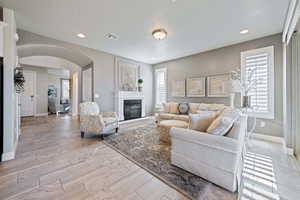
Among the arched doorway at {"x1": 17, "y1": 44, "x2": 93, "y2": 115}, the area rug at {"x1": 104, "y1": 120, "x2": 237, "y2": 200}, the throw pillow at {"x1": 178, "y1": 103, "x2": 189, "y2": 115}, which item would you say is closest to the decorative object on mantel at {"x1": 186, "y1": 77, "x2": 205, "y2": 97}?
the throw pillow at {"x1": 178, "y1": 103, "x2": 189, "y2": 115}

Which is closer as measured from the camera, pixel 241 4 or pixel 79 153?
pixel 241 4

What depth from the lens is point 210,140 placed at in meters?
1.62

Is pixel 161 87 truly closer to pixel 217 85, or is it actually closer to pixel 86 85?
pixel 217 85

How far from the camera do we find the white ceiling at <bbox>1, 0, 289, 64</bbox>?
2252 mm

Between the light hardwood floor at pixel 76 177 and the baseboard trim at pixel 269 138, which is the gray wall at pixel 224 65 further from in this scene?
the light hardwood floor at pixel 76 177

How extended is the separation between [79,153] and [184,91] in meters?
4.33

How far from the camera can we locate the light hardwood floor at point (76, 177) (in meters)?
1.46

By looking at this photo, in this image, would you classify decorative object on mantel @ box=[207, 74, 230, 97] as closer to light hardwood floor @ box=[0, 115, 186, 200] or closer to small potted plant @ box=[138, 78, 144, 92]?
small potted plant @ box=[138, 78, 144, 92]

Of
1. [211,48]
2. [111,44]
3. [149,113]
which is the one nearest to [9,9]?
[111,44]

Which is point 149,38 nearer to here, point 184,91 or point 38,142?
point 184,91

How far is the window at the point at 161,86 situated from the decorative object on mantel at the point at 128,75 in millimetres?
1208

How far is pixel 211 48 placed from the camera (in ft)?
14.3

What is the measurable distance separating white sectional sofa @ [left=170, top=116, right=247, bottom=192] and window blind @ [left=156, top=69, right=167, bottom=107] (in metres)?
4.48

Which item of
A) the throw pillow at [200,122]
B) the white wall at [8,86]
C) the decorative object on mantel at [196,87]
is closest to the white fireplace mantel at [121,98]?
the decorative object on mantel at [196,87]
